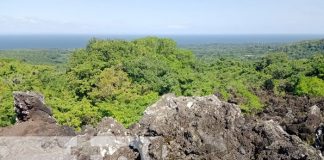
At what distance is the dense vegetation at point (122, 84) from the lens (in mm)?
28919

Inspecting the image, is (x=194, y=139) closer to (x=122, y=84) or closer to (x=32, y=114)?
(x=32, y=114)

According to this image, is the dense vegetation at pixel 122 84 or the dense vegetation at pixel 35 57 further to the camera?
the dense vegetation at pixel 35 57

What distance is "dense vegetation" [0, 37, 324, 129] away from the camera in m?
28.9

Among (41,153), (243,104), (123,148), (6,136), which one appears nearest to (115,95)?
(243,104)

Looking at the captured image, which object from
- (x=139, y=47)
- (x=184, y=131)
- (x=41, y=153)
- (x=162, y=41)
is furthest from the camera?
(x=162, y=41)

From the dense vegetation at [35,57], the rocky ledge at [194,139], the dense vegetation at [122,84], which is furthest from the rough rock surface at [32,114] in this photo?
the dense vegetation at [35,57]

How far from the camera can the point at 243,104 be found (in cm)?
3681

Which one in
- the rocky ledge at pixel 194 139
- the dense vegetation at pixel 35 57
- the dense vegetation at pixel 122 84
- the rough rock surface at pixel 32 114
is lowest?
the dense vegetation at pixel 35 57

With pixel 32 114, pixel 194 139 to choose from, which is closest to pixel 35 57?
pixel 32 114

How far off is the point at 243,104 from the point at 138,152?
Answer: 27.4m

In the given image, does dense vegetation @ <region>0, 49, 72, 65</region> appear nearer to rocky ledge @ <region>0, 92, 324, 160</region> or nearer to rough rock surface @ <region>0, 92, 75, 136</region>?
rough rock surface @ <region>0, 92, 75, 136</region>

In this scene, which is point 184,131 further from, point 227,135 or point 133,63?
point 133,63

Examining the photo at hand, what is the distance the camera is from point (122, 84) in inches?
1401

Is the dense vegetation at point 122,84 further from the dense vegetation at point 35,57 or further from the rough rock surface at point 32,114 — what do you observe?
the dense vegetation at point 35,57
